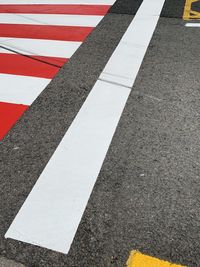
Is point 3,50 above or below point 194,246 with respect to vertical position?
below

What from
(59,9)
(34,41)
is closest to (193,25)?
(34,41)

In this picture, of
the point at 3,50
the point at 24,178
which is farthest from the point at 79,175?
the point at 3,50

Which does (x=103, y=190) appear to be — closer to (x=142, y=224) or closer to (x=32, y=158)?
(x=142, y=224)

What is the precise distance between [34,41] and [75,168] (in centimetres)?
350

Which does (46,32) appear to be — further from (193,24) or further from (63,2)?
(193,24)

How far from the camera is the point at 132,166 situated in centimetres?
324

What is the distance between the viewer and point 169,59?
525 centimetres

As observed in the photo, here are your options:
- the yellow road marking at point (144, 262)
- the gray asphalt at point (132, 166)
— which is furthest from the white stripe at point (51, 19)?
the yellow road marking at point (144, 262)

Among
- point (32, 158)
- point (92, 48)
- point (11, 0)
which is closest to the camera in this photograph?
point (32, 158)

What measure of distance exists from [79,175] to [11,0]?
677 centimetres

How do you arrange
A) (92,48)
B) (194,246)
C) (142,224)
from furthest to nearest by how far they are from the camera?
(92,48) → (142,224) → (194,246)

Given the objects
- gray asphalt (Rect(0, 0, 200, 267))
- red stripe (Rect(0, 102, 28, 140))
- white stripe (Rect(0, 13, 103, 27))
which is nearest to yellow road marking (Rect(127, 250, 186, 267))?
gray asphalt (Rect(0, 0, 200, 267))

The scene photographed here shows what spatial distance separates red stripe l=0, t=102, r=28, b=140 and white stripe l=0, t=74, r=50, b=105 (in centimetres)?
10

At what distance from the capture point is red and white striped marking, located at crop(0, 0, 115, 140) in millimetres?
4551
